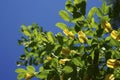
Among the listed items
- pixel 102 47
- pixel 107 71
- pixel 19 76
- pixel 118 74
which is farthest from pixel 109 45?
pixel 19 76

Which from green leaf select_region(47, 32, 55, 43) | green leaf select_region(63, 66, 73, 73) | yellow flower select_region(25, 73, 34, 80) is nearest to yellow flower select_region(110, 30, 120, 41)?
green leaf select_region(63, 66, 73, 73)

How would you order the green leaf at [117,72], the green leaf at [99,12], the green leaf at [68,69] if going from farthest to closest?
the green leaf at [99,12]
the green leaf at [68,69]
the green leaf at [117,72]

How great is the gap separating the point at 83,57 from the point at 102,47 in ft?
0.46

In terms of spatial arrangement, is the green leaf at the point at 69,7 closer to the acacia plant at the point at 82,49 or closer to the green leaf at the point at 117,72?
the acacia plant at the point at 82,49

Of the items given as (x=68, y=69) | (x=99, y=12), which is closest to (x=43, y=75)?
(x=68, y=69)

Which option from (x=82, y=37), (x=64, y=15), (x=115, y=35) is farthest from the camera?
(x=64, y=15)

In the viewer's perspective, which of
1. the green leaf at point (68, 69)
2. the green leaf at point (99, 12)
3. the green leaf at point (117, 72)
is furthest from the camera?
the green leaf at point (99, 12)

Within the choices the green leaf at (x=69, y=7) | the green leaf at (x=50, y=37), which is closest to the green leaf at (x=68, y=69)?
the green leaf at (x=50, y=37)

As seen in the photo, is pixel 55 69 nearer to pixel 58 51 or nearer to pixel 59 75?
pixel 59 75

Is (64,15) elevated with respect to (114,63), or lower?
elevated

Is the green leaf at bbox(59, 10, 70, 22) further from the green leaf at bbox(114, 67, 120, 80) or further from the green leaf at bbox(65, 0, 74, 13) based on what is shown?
the green leaf at bbox(114, 67, 120, 80)

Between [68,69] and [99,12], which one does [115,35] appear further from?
[68,69]

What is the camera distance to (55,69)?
152 cm

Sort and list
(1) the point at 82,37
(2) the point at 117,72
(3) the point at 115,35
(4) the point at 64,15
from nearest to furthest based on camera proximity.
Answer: (2) the point at 117,72 < (3) the point at 115,35 < (1) the point at 82,37 < (4) the point at 64,15
